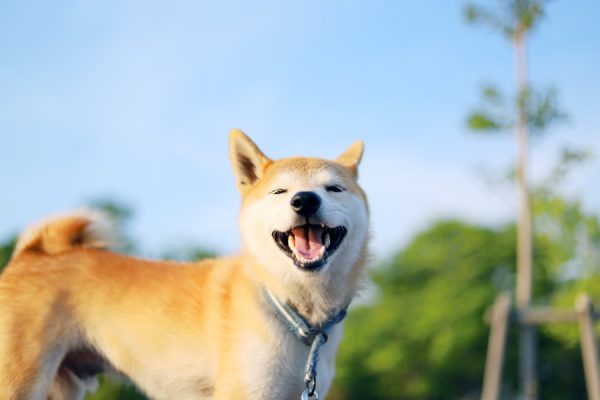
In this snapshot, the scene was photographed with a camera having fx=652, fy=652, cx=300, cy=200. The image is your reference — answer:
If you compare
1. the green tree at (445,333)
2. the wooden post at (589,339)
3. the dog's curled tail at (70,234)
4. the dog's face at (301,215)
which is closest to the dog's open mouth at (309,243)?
the dog's face at (301,215)

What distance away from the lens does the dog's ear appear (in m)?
3.90

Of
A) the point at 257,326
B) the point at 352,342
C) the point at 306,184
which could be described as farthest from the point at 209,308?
the point at 352,342

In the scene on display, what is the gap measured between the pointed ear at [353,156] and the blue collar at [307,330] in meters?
0.92

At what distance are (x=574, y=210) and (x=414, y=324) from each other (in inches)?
738

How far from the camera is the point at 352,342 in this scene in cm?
3138

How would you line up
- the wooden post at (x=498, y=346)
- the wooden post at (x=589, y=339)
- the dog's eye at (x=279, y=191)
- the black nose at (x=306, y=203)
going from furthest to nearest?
1. the wooden post at (x=498, y=346)
2. the wooden post at (x=589, y=339)
3. the dog's eye at (x=279, y=191)
4. the black nose at (x=306, y=203)

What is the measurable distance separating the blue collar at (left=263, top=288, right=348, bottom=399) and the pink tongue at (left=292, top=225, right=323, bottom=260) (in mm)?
383

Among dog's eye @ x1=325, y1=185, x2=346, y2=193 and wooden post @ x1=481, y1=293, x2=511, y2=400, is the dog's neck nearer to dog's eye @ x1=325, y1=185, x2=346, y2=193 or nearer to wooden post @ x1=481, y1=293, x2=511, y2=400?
dog's eye @ x1=325, y1=185, x2=346, y2=193

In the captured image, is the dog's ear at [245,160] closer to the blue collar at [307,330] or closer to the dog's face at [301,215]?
the dog's face at [301,215]

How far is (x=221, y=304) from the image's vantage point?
3846 mm

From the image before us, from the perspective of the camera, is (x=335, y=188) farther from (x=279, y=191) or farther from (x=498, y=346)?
(x=498, y=346)

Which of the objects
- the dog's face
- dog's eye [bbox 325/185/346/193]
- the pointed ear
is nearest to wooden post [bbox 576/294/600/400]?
the pointed ear

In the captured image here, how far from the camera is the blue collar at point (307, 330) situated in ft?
11.3

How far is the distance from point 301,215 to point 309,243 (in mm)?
173
